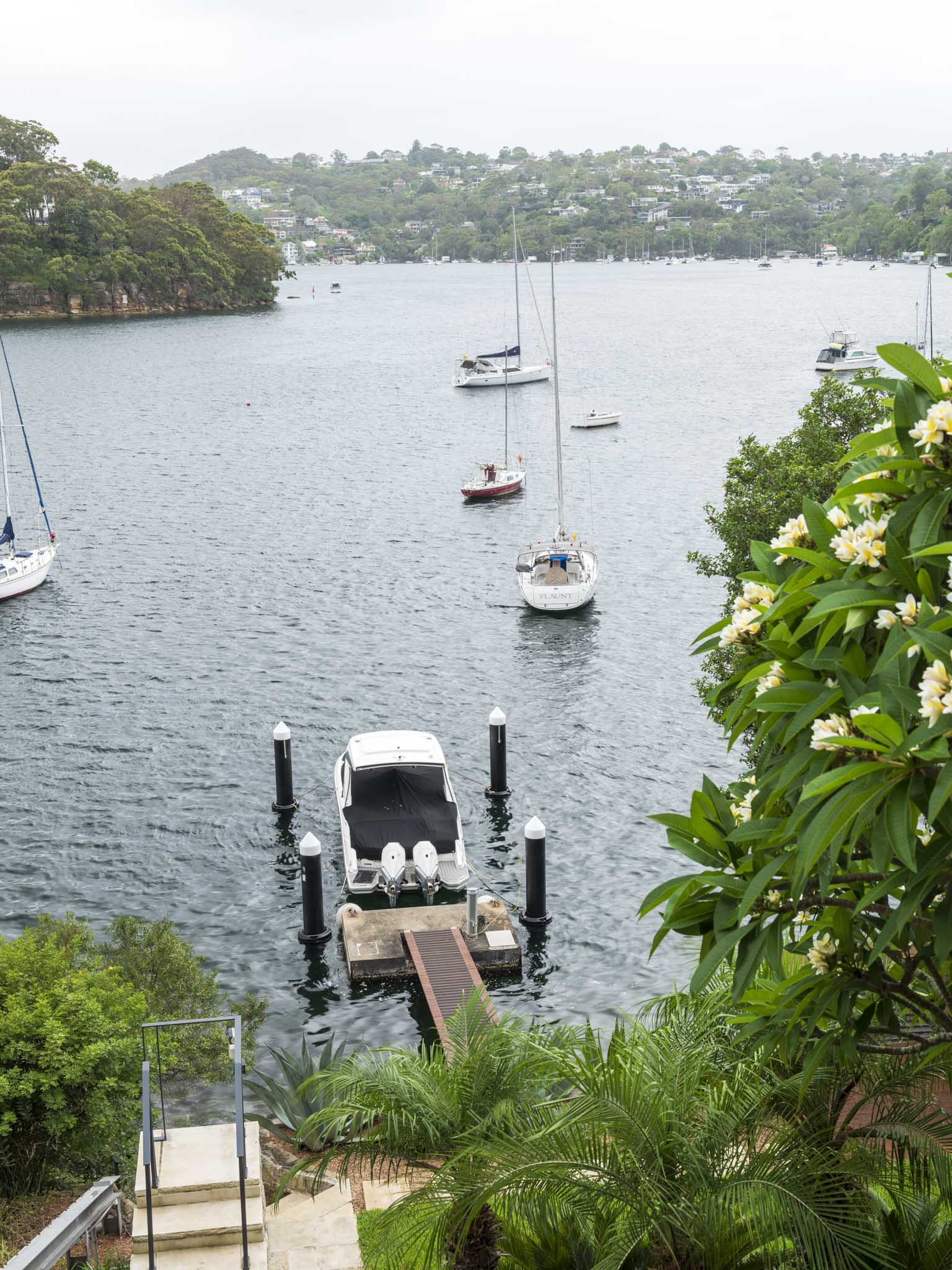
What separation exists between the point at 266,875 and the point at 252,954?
118 inches

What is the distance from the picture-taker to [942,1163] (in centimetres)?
774

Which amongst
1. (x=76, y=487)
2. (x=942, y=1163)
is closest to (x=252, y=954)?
(x=942, y=1163)

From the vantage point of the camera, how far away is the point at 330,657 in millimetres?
38469

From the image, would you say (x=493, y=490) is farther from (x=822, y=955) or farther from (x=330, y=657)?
(x=822, y=955)

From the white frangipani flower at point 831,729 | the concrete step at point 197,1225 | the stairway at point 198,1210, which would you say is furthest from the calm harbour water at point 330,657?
the white frangipani flower at point 831,729

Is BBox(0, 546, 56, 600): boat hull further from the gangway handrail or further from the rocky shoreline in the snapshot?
the rocky shoreline

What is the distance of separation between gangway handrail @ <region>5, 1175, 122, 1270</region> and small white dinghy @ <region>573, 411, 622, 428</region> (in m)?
72.8

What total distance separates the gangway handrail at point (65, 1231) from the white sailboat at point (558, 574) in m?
32.5

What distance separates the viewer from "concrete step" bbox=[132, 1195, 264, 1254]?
35.3ft

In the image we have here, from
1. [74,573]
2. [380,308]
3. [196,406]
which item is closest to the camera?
[74,573]

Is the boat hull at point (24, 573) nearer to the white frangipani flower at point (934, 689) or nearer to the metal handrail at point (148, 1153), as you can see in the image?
the metal handrail at point (148, 1153)

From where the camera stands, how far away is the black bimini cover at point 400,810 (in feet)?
79.3

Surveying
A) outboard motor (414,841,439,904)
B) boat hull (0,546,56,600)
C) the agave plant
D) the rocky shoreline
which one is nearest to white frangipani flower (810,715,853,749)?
the agave plant

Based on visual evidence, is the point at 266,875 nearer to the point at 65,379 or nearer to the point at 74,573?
the point at 74,573
